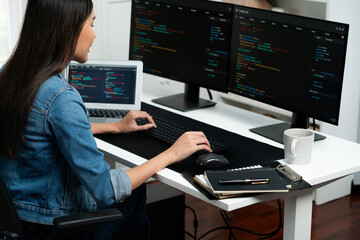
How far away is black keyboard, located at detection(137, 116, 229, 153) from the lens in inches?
76.4

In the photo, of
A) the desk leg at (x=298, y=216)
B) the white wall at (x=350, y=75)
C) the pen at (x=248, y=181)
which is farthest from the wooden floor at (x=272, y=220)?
the pen at (x=248, y=181)

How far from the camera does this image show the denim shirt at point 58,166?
1473 mm

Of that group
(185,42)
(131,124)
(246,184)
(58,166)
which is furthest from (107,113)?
(246,184)

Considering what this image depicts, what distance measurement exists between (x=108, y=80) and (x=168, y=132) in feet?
1.34

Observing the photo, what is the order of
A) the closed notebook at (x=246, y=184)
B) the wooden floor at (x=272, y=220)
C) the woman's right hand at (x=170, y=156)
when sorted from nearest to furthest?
the closed notebook at (x=246, y=184) → the woman's right hand at (x=170, y=156) → the wooden floor at (x=272, y=220)

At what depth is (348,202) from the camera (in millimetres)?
3104

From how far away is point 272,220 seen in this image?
9.55ft

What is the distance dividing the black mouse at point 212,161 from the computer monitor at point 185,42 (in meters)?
0.58

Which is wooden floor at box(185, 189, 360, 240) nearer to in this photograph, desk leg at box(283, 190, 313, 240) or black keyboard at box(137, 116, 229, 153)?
black keyboard at box(137, 116, 229, 153)

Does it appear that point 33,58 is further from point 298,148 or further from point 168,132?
point 298,148

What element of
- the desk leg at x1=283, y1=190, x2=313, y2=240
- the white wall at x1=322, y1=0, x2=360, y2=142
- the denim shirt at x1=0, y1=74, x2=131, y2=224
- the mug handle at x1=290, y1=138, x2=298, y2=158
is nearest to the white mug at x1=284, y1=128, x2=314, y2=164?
the mug handle at x1=290, y1=138, x2=298, y2=158

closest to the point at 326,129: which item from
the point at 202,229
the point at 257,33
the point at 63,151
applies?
the point at 202,229

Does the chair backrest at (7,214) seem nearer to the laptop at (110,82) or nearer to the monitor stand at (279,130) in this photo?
the laptop at (110,82)

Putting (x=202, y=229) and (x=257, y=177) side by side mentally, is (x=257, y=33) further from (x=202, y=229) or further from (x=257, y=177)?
(x=202, y=229)
